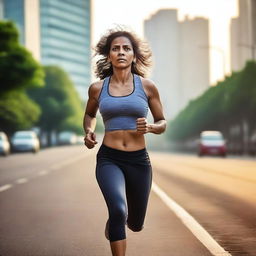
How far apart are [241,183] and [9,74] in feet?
134

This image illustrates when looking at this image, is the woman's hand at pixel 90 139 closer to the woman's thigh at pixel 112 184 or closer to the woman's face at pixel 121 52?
the woman's thigh at pixel 112 184

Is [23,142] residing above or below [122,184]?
below

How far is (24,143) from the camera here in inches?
2060

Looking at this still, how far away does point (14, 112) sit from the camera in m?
63.1

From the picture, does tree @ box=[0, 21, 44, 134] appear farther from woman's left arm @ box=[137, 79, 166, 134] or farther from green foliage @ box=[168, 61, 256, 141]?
woman's left arm @ box=[137, 79, 166, 134]

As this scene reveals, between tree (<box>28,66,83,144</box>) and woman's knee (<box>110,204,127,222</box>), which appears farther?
tree (<box>28,66,83,144</box>)

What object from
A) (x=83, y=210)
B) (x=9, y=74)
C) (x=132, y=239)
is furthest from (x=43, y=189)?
(x=9, y=74)

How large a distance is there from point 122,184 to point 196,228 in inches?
142

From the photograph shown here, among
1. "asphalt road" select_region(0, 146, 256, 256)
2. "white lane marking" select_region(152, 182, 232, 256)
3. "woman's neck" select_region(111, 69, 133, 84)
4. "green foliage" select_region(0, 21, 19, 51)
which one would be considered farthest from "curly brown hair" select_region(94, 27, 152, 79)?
"green foliage" select_region(0, 21, 19, 51)

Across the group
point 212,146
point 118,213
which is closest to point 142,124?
point 118,213

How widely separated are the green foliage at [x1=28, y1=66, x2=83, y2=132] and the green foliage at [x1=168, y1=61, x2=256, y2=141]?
2047cm

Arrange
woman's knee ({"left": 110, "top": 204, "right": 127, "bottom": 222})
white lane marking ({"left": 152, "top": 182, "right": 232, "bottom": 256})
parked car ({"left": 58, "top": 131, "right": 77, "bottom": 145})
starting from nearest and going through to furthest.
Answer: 1. woman's knee ({"left": 110, "top": 204, "right": 127, "bottom": 222})
2. white lane marking ({"left": 152, "top": 182, "right": 232, "bottom": 256})
3. parked car ({"left": 58, "top": 131, "right": 77, "bottom": 145})

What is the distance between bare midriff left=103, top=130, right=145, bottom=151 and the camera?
17.8 ft

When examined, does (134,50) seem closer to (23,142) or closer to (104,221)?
(104,221)
